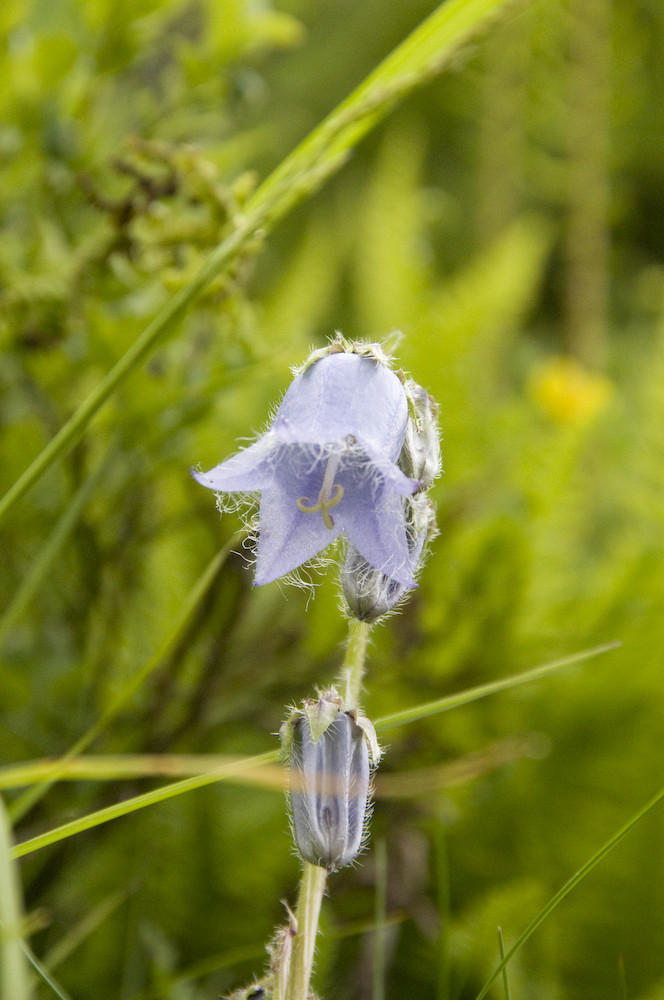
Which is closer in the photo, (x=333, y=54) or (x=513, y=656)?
(x=513, y=656)

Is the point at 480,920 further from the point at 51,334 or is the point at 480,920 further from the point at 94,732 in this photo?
the point at 51,334

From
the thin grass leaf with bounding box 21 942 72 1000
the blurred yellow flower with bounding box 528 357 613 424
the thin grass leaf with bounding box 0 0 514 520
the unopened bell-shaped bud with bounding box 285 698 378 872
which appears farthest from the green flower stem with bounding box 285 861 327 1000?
the blurred yellow flower with bounding box 528 357 613 424

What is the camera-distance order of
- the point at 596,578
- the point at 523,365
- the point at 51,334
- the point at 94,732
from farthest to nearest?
the point at 523,365, the point at 596,578, the point at 51,334, the point at 94,732

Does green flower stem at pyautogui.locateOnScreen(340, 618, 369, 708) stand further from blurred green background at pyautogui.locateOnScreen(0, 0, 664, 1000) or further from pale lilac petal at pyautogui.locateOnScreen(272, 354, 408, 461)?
blurred green background at pyautogui.locateOnScreen(0, 0, 664, 1000)

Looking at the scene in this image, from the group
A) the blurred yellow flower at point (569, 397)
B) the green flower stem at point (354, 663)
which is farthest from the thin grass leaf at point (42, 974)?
the blurred yellow flower at point (569, 397)

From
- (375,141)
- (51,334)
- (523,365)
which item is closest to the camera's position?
(51,334)

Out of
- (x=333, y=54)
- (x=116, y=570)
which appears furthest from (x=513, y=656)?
(x=333, y=54)
